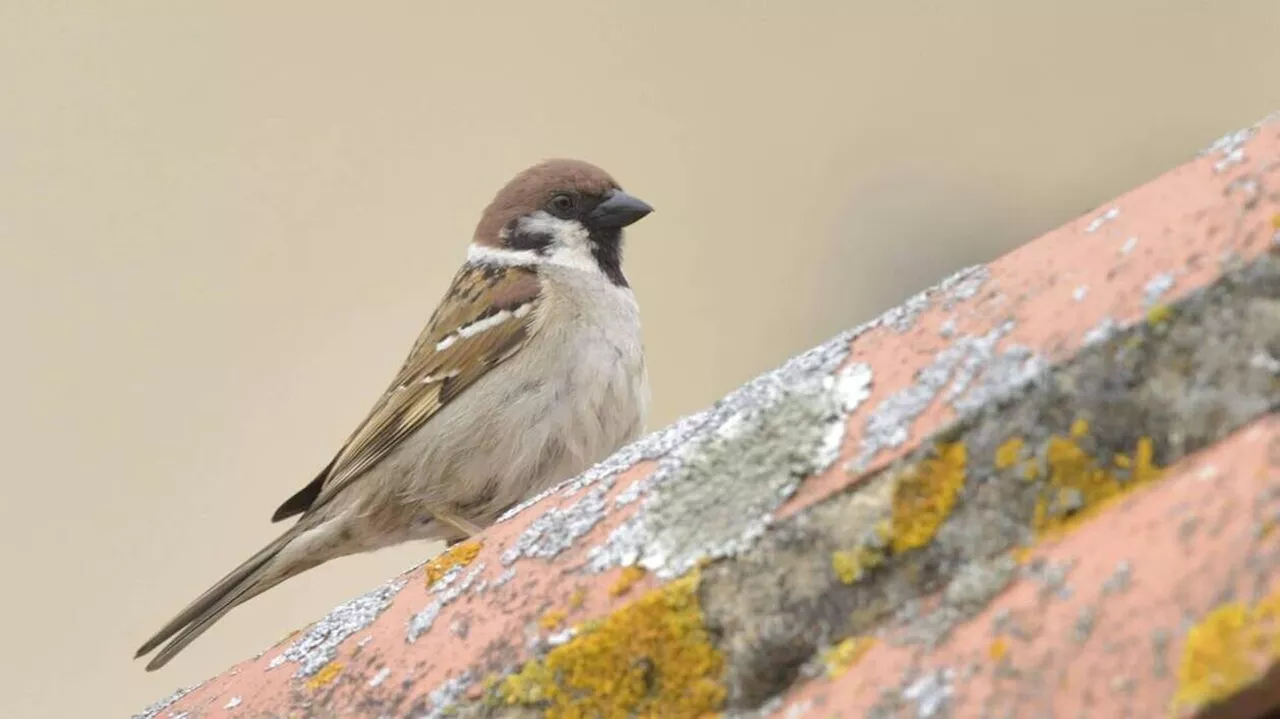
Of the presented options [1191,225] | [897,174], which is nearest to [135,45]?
[897,174]

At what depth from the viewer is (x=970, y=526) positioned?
0.92 m

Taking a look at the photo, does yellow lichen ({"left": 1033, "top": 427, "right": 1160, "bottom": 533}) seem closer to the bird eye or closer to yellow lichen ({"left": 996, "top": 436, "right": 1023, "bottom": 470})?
yellow lichen ({"left": 996, "top": 436, "right": 1023, "bottom": 470})

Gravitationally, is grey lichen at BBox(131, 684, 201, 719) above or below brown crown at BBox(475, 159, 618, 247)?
below

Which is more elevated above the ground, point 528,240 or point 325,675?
point 528,240

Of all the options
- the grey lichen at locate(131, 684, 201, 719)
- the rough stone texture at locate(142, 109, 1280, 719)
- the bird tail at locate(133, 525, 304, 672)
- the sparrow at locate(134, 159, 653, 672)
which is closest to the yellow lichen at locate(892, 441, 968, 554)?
the rough stone texture at locate(142, 109, 1280, 719)

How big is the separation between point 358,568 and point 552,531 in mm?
3432

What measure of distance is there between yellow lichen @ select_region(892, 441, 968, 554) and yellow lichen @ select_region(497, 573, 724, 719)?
0.15 metres

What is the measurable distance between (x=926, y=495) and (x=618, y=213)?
2.02 metres

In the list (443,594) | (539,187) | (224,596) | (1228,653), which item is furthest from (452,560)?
(539,187)

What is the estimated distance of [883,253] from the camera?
4.09 meters

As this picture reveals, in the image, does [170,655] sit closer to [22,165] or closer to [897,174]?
[897,174]

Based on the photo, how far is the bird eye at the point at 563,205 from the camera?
9.70 feet

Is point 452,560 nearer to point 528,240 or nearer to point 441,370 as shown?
point 441,370

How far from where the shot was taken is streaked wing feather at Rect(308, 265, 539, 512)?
2582 millimetres
